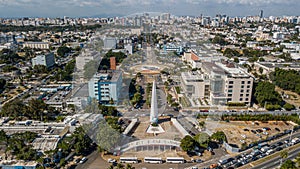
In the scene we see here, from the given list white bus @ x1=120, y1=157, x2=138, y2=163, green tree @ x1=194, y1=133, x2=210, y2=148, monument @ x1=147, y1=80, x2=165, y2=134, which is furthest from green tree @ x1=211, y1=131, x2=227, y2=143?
white bus @ x1=120, y1=157, x2=138, y2=163

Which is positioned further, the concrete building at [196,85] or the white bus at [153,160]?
the concrete building at [196,85]

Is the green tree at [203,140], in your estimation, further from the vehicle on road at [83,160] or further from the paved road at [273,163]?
the vehicle on road at [83,160]

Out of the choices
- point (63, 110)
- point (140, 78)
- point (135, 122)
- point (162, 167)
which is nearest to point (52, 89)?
point (63, 110)

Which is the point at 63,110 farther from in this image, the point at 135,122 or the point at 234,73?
the point at 234,73

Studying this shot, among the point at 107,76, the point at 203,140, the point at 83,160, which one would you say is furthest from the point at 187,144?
the point at 107,76

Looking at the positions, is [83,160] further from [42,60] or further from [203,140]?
[42,60]

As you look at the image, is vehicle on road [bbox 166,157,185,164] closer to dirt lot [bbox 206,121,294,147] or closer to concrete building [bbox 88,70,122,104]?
dirt lot [bbox 206,121,294,147]

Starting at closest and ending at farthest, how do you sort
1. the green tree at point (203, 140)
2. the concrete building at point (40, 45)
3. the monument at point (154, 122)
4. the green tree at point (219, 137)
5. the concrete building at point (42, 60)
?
the green tree at point (203, 140)
the green tree at point (219, 137)
the monument at point (154, 122)
the concrete building at point (42, 60)
the concrete building at point (40, 45)

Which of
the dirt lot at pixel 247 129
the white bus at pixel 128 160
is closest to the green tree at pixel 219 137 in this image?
the dirt lot at pixel 247 129
